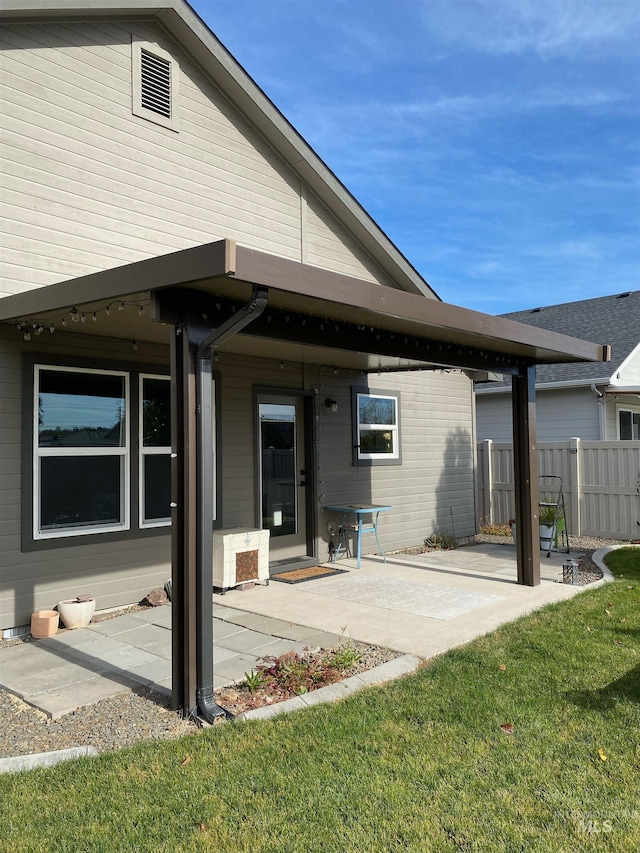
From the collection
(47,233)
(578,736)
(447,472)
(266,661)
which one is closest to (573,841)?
(578,736)

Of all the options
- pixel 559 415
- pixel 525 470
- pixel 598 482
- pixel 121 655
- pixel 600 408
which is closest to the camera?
pixel 121 655

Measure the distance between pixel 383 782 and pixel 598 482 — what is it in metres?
8.74

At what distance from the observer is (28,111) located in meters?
5.66

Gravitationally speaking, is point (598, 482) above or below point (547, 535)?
above

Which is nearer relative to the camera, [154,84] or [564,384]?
[154,84]

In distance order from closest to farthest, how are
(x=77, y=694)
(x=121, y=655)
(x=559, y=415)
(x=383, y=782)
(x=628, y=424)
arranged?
(x=383, y=782) → (x=77, y=694) → (x=121, y=655) → (x=559, y=415) → (x=628, y=424)

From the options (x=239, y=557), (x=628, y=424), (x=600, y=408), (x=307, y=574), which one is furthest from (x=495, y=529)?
(x=239, y=557)

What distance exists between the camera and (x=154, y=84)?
264 inches

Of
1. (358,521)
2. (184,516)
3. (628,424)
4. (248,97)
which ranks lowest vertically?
(358,521)

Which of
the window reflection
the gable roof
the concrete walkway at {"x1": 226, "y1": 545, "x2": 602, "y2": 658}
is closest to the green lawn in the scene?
the concrete walkway at {"x1": 226, "y1": 545, "x2": 602, "y2": 658}

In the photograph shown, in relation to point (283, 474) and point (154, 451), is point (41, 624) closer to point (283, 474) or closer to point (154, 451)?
point (154, 451)

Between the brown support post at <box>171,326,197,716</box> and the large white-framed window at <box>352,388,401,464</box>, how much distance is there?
5241 millimetres

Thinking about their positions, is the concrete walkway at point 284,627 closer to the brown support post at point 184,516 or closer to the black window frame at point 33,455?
the brown support post at point 184,516

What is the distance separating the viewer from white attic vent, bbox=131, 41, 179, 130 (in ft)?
21.4
